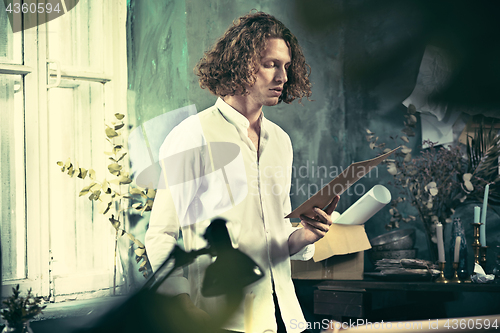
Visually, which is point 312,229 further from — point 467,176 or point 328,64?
point 328,64

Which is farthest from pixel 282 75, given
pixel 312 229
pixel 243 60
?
pixel 312 229

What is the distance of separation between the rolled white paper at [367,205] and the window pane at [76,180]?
3.33 feet

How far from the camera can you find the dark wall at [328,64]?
1791mm

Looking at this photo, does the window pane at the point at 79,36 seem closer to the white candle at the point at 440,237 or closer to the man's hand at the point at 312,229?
the man's hand at the point at 312,229

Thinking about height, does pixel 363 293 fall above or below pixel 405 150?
below

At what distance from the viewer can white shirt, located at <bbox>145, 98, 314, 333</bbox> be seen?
128 cm

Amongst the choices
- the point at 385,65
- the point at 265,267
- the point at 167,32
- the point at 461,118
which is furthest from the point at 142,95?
the point at 461,118

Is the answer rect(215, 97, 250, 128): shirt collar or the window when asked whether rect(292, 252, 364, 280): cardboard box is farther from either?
the window

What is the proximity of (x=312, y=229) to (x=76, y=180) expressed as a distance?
102cm

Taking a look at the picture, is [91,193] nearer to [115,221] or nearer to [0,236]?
[115,221]

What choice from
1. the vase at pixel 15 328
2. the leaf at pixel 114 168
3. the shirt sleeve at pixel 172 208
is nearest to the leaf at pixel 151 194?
the leaf at pixel 114 168

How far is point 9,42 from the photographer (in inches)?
63.6

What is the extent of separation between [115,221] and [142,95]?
1.83 feet

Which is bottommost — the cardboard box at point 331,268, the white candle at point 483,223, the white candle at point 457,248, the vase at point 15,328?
the vase at point 15,328
